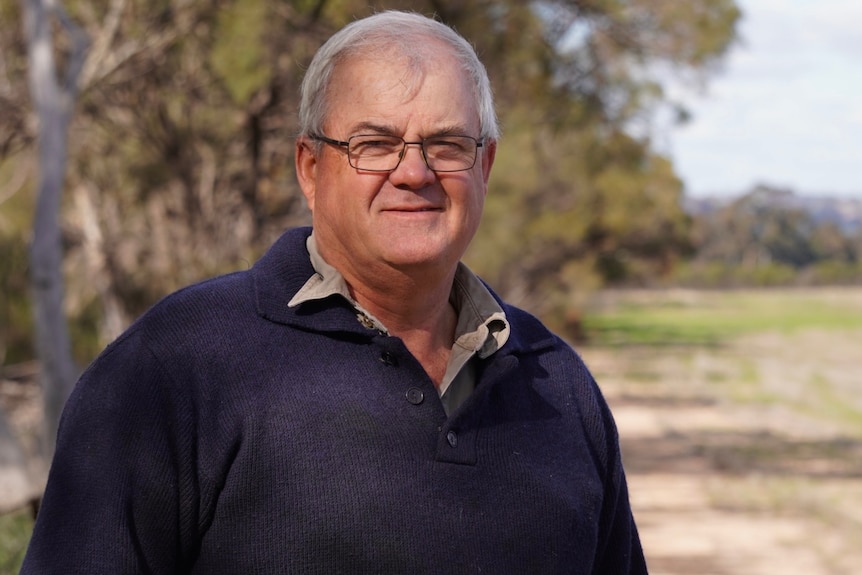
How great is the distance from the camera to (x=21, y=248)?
1207 centimetres

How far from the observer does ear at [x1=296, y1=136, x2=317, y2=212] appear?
239cm

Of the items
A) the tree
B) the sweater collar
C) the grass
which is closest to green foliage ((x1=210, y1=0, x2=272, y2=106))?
the tree

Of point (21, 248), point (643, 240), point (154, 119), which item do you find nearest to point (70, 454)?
point (21, 248)

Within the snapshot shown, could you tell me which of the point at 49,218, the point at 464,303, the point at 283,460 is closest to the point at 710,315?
the point at 49,218

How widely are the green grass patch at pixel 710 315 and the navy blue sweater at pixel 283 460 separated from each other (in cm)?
4720

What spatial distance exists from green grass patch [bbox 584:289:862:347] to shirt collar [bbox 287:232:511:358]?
4695 centimetres

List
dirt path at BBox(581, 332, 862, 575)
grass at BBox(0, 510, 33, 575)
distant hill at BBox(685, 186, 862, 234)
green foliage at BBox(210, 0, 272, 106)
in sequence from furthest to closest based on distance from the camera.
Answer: distant hill at BBox(685, 186, 862, 234), dirt path at BBox(581, 332, 862, 575), green foliage at BBox(210, 0, 272, 106), grass at BBox(0, 510, 33, 575)

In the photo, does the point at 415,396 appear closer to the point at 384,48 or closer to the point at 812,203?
the point at 384,48

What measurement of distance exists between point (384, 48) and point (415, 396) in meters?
0.61

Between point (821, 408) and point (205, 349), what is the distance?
2916 centimetres

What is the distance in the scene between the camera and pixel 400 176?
7.33 ft

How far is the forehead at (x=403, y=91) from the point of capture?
223cm

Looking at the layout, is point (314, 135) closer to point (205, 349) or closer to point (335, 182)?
point (335, 182)

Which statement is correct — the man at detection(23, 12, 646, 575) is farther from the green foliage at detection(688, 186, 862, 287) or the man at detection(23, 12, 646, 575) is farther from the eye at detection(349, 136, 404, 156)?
the green foliage at detection(688, 186, 862, 287)
